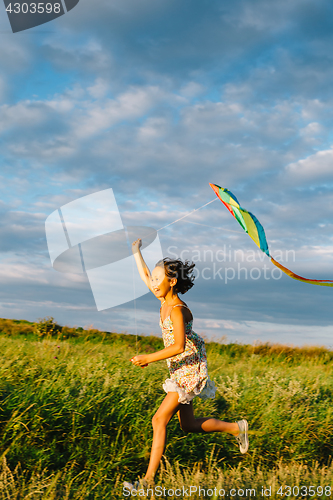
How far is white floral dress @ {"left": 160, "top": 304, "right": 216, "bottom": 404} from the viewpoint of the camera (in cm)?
369

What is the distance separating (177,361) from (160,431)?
1.99ft

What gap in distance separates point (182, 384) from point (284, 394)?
271cm

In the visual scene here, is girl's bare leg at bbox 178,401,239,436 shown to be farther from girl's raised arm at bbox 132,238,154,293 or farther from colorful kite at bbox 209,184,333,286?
colorful kite at bbox 209,184,333,286

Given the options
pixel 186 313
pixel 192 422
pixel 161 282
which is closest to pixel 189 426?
pixel 192 422

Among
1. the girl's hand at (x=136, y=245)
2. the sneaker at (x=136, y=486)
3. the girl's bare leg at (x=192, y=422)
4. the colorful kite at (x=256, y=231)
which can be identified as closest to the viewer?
the sneaker at (x=136, y=486)

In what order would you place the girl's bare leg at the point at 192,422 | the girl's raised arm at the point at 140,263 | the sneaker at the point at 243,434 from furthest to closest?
the girl's raised arm at the point at 140,263
the sneaker at the point at 243,434
the girl's bare leg at the point at 192,422

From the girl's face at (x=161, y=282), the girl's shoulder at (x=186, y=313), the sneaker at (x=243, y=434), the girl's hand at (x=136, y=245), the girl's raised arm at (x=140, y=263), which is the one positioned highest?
the girl's hand at (x=136, y=245)

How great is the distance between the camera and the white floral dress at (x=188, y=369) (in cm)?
369

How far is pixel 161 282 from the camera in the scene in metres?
3.89

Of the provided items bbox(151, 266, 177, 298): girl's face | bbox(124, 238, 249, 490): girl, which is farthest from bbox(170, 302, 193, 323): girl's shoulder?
bbox(151, 266, 177, 298): girl's face

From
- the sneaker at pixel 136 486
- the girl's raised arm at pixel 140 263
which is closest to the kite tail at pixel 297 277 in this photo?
the girl's raised arm at pixel 140 263

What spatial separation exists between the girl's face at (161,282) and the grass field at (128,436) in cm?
147

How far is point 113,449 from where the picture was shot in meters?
4.09

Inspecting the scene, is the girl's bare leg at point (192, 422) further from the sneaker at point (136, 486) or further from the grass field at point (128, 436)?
the sneaker at point (136, 486)
